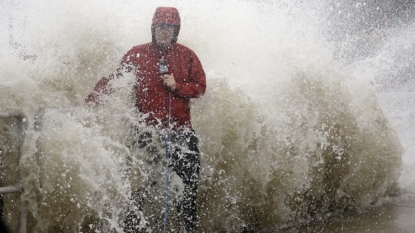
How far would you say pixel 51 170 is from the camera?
12.8 feet

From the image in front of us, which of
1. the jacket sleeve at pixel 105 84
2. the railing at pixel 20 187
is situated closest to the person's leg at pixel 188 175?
the jacket sleeve at pixel 105 84

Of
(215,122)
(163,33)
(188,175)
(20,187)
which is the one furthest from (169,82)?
(20,187)

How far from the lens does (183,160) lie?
4152 mm

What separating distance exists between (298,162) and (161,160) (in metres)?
2.00

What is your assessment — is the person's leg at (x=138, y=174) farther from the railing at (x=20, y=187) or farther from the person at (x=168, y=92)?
the railing at (x=20, y=187)

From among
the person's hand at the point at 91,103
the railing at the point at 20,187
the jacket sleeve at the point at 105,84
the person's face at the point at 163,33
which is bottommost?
the railing at the point at 20,187

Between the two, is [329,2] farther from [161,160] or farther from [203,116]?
[161,160]

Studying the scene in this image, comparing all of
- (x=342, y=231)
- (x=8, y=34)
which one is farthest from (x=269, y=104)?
(x=8, y=34)

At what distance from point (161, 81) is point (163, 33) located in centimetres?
41

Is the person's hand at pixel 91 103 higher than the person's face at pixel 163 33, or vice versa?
the person's face at pixel 163 33

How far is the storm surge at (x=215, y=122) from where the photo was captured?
3975 millimetres

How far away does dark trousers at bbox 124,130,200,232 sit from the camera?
161 inches

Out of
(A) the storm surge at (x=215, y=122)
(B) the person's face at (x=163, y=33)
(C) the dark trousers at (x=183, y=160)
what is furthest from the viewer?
(B) the person's face at (x=163, y=33)

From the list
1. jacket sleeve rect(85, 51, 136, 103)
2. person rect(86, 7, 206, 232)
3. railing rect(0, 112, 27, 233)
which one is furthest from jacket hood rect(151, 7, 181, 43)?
railing rect(0, 112, 27, 233)
